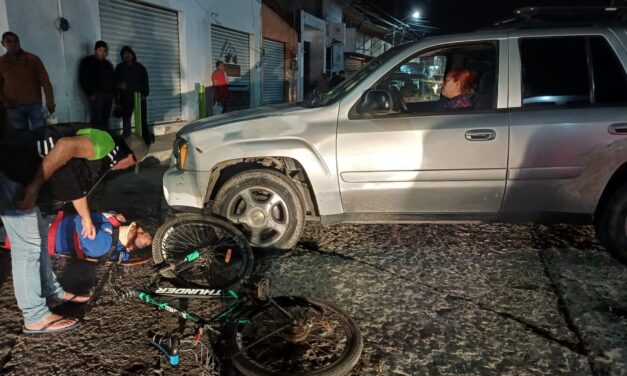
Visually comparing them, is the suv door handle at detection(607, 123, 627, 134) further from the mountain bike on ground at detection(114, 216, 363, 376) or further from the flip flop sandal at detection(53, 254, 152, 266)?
the flip flop sandal at detection(53, 254, 152, 266)

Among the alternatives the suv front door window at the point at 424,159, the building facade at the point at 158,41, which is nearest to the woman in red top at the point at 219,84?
the building facade at the point at 158,41

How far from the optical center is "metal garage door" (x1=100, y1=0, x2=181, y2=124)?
30.4ft

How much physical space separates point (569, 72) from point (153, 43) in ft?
29.7

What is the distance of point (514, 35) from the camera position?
3703 millimetres

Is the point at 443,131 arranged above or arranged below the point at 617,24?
Answer: below

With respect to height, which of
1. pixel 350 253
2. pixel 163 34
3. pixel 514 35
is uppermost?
pixel 163 34

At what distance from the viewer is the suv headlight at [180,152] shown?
12.5 feet

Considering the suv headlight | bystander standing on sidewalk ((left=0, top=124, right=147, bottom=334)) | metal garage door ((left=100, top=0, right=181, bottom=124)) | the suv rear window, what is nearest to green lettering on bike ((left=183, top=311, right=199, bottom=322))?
bystander standing on sidewalk ((left=0, top=124, right=147, bottom=334))

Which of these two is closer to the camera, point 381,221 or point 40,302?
point 40,302

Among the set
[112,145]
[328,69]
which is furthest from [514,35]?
[328,69]

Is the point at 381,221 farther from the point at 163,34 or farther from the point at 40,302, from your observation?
the point at 163,34

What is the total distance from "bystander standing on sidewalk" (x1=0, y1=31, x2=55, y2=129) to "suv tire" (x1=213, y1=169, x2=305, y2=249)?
13.9 ft

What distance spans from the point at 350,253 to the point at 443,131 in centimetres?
131

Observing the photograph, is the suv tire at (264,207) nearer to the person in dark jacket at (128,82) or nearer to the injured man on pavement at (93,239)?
the injured man on pavement at (93,239)
